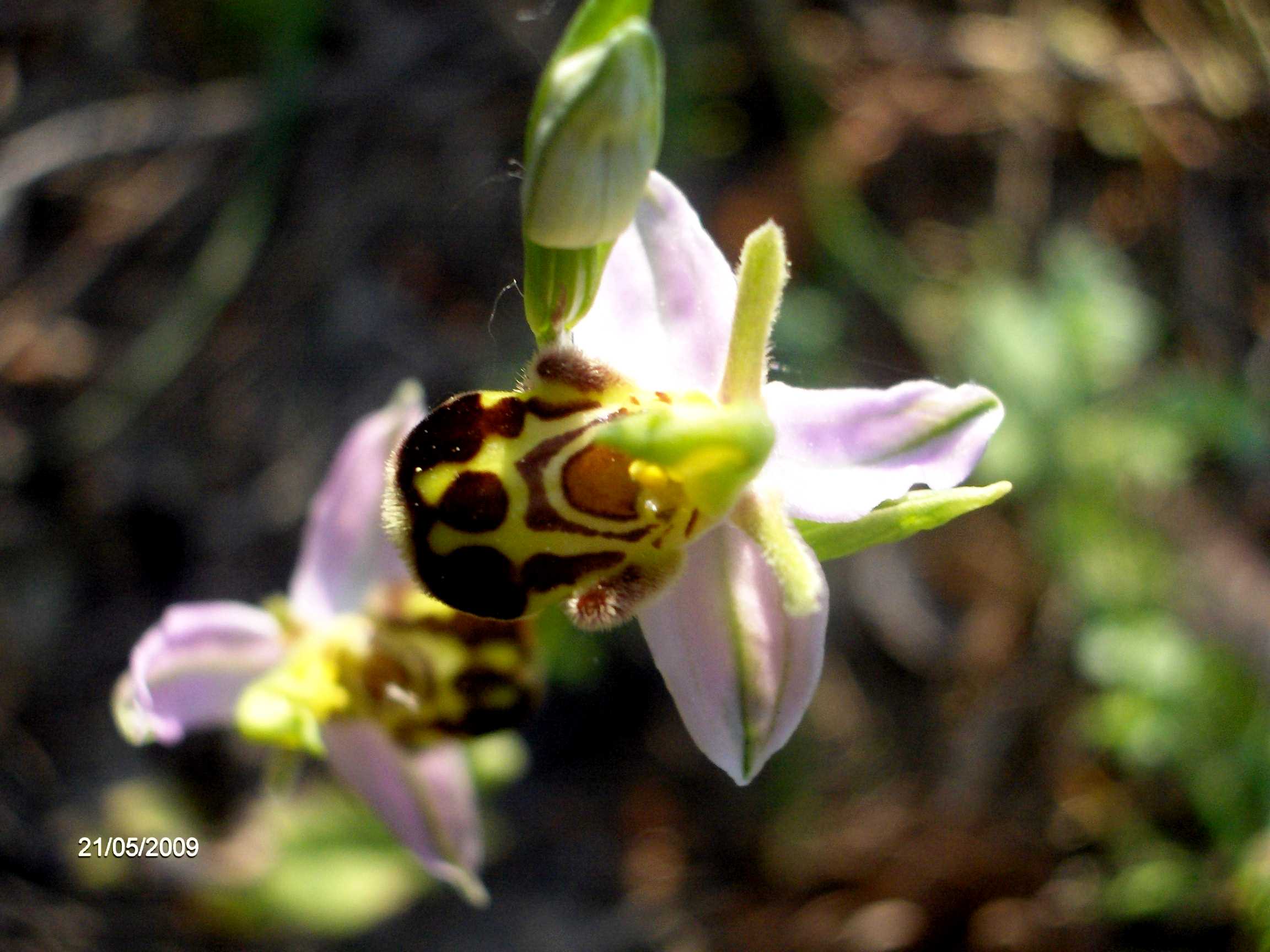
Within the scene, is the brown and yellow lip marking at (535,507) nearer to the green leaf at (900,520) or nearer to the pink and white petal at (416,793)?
the green leaf at (900,520)

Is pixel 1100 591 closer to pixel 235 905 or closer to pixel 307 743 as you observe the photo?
pixel 307 743

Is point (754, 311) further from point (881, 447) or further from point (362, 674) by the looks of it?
point (362, 674)

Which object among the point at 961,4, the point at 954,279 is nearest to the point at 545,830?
the point at 954,279

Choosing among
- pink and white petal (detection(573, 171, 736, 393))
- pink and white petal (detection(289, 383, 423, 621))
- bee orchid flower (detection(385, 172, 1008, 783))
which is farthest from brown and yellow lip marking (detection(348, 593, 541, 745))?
pink and white petal (detection(573, 171, 736, 393))

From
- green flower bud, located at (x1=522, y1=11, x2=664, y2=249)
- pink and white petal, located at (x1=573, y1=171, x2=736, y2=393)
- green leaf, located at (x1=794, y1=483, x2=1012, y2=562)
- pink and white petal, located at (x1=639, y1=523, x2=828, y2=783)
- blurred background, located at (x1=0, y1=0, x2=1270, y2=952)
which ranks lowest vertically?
blurred background, located at (x1=0, y1=0, x2=1270, y2=952)

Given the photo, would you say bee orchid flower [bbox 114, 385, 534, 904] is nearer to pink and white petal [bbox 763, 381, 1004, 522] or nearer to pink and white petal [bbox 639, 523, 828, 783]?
pink and white petal [bbox 639, 523, 828, 783]

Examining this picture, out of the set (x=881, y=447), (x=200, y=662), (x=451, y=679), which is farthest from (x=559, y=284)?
(x=200, y=662)
